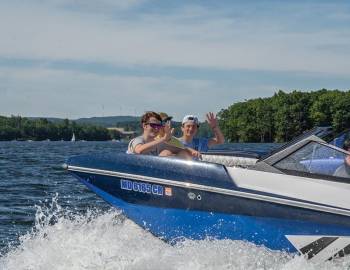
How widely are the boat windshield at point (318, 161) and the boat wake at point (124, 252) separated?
810mm

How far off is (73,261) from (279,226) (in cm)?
232

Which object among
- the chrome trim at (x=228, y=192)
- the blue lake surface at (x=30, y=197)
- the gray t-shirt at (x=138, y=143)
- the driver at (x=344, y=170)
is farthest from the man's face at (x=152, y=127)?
the driver at (x=344, y=170)

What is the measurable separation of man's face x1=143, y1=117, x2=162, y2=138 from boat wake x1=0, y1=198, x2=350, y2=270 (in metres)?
1.06

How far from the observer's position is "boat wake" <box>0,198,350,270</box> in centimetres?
634

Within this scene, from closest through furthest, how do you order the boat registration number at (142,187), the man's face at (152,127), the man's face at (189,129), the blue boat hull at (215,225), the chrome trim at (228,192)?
the chrome trim at (228,192) < the blue boat hull at (215,225) < the boat registration number at (142,187) < the man's face at (152,127) < the man's face at (189,129)

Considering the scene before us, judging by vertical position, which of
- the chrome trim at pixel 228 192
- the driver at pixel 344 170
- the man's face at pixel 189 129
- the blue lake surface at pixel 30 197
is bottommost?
the blue lake surface at pixel 30 197

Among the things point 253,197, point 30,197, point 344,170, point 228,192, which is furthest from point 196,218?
point 30,197

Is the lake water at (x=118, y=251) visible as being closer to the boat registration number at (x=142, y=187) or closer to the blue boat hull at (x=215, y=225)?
the blue boat hull at (x=215, y=225)

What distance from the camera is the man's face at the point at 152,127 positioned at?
729cm

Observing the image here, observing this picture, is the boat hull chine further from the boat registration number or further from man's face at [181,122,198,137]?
man's face at [181,122,198,137]

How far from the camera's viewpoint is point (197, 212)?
21.8ft

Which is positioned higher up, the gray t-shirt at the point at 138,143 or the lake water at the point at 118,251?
the gray t-shirt at the point at 138,143

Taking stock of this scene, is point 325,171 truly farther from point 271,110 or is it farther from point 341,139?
point 271,110

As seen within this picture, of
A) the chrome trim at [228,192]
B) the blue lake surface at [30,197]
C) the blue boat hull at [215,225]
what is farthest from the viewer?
the blue lake surface at [30,197]
